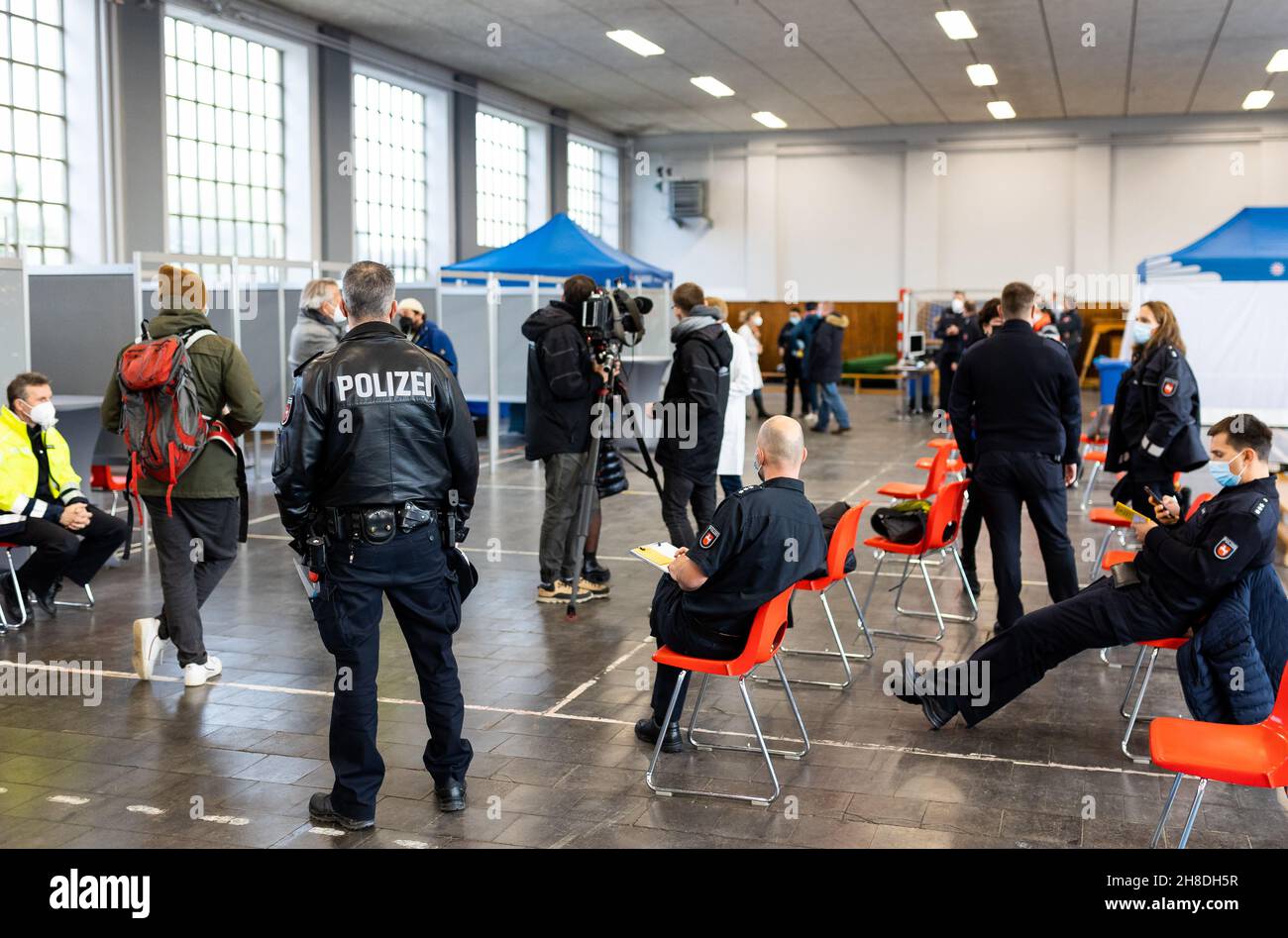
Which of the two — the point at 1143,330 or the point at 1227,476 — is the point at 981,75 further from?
the point at 1227,476

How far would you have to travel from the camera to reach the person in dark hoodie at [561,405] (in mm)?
6191

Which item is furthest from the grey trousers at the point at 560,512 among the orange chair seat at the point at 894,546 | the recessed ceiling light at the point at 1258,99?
the recessed ceiling light at the point at 1258,99

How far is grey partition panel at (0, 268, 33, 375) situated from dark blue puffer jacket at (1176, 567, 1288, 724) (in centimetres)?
611

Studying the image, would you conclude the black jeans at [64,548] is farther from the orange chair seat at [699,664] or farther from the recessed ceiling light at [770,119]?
the recessed ceiling light at [770,119]

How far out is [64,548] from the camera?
6.10m

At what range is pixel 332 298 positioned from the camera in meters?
6.49

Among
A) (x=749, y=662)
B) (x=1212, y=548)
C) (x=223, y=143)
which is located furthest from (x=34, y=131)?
(x=1212, y=548)

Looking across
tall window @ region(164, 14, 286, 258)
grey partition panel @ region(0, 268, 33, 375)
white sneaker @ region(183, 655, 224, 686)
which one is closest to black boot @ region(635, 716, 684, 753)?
white sneaker @ region(183, 655, 224, 686)

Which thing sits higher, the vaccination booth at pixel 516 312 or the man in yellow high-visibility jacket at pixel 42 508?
the vaccination booth at pixel 516 312

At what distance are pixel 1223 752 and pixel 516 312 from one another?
10823 millimetres

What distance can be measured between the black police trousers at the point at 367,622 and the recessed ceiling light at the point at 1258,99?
20529mm

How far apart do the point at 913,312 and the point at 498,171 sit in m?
7.68

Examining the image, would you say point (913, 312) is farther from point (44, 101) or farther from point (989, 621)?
point (989, 621)
